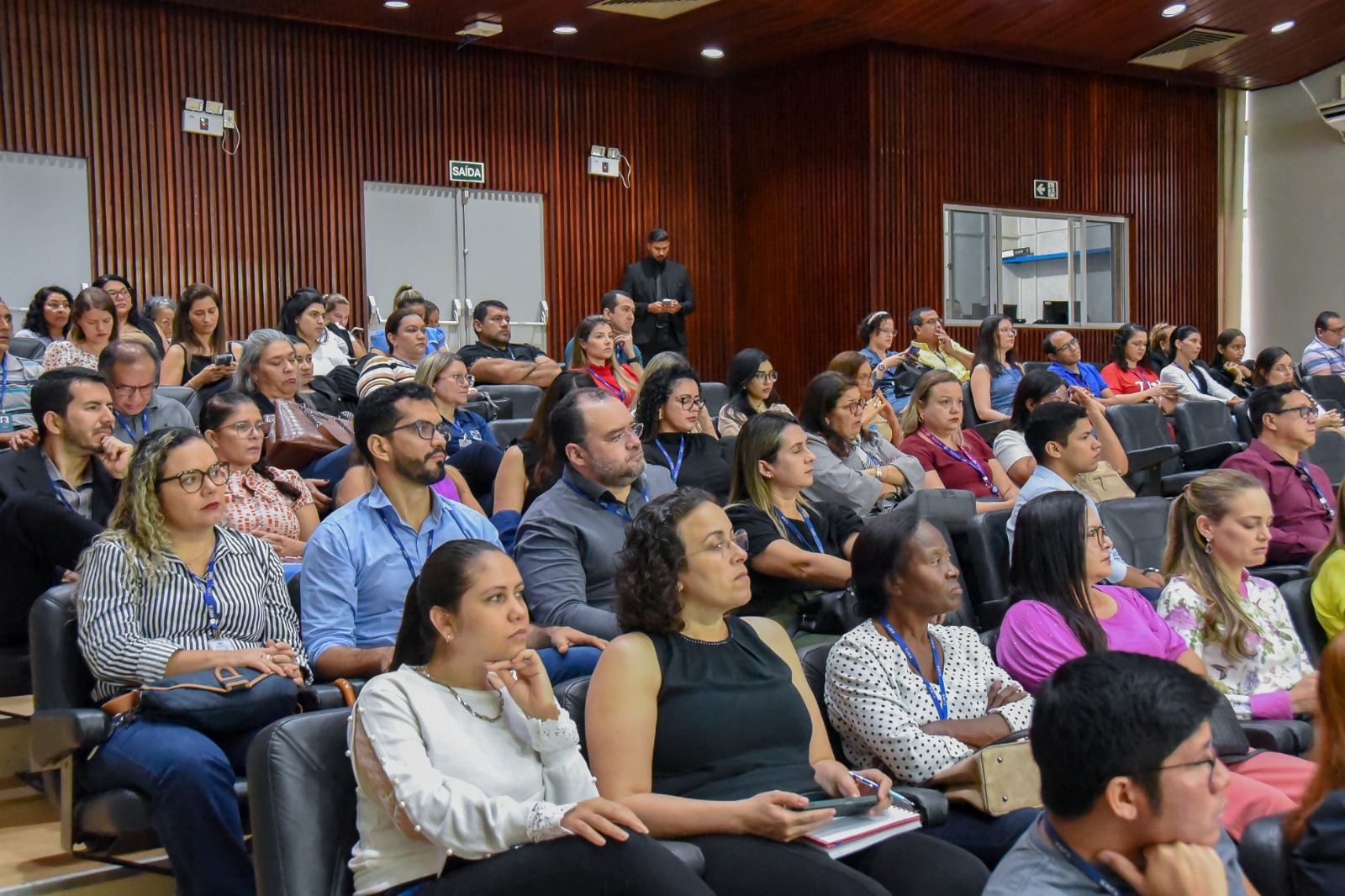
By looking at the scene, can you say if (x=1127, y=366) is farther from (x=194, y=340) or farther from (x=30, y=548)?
(x=30, y=548)

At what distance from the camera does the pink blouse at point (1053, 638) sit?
2.62m

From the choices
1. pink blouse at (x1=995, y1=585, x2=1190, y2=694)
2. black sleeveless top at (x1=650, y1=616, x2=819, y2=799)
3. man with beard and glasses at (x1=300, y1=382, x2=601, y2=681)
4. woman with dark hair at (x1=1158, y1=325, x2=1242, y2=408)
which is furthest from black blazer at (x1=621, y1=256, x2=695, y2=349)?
black sleeveless top at (x1=650, y1=616, x2=819, y2=799)

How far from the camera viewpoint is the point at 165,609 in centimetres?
254

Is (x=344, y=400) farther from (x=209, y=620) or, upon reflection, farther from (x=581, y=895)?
(x=581, y=895)

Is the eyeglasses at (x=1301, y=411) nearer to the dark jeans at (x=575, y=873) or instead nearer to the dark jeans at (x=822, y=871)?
the dark jeans at (x=822, y=871)

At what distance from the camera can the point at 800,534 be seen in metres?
3.35

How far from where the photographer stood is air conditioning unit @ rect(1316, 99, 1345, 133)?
33.5 ft

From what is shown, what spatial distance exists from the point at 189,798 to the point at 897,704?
125 centimetres

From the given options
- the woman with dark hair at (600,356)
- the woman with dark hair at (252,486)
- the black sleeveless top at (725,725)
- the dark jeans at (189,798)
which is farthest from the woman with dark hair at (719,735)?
the woman with dark hair at (600,356)

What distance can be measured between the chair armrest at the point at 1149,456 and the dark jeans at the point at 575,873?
402 centimetres

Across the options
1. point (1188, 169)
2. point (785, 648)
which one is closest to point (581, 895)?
point (785, 648)

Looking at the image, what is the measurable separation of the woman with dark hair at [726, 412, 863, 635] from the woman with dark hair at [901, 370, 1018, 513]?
3.98 ft

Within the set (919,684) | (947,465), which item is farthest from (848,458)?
(919,684)

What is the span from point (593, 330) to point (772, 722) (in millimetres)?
3609
